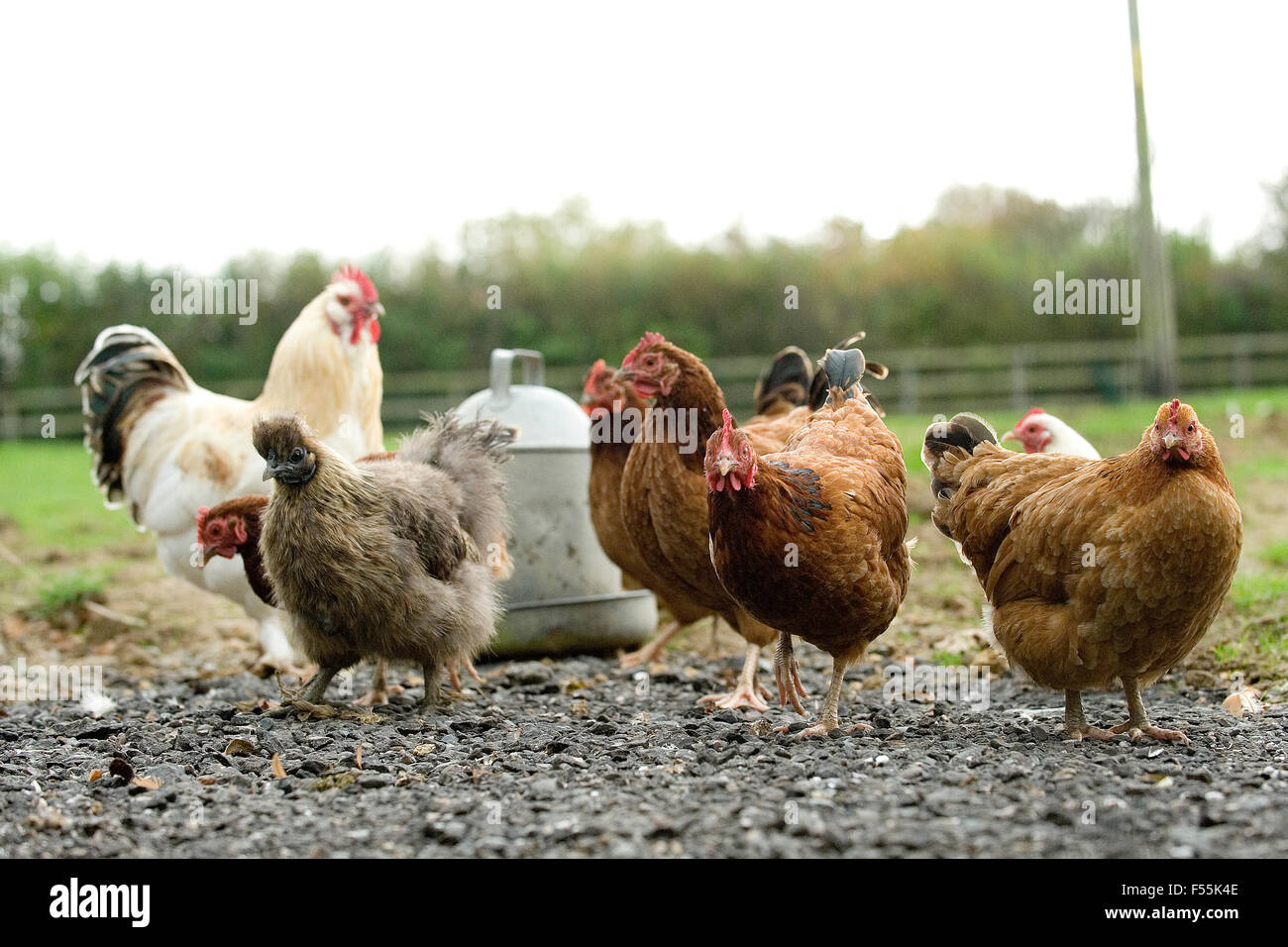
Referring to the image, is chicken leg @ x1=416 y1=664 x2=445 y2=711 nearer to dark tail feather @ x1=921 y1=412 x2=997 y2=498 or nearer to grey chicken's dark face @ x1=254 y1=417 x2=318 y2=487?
grey chicken's dark face @ x1=254 y1=417 x2=318 y2=487

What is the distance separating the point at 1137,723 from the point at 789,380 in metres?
2.91

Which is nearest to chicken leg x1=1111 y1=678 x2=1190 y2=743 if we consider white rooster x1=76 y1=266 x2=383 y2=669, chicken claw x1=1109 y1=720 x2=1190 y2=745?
chicken claw x1=1109 y1=720 x2=1190 y2=745

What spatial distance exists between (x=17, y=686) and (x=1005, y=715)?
15.5 ft

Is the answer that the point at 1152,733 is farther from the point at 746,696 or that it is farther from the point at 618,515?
the point at 618,515

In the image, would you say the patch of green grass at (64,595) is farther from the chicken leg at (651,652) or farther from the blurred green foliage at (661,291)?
the blurred green foliage at (661,291)

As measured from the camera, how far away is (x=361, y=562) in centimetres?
412

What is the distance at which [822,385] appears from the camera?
522 centimetres

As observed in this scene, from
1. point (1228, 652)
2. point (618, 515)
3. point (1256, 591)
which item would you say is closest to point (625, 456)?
point (618, 515)

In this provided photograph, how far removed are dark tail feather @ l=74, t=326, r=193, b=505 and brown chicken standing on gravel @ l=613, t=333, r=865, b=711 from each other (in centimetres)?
285

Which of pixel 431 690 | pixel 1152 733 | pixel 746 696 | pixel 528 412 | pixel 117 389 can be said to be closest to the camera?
pixel 1152 733

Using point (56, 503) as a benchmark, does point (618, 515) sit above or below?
above

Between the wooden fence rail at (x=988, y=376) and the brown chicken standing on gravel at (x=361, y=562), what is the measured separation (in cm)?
1222

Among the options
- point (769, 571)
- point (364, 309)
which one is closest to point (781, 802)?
point (769, 571)

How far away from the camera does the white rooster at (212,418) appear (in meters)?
5.48
